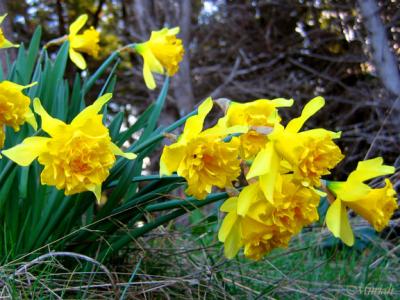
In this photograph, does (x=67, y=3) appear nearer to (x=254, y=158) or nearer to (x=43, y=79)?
(x=43, y=79)

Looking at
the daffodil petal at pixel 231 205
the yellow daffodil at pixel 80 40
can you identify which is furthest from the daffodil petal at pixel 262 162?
the yellow daffodil at pixel 80 40

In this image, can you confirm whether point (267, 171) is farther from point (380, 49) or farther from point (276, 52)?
point (276, 52)

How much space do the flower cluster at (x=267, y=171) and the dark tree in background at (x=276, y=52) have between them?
2.10 meters

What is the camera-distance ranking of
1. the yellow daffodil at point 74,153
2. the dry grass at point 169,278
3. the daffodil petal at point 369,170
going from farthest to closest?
the dry grass at point 169,278 < the daffodil petal at point 369,170 < the yellow daffodil at point 74,153

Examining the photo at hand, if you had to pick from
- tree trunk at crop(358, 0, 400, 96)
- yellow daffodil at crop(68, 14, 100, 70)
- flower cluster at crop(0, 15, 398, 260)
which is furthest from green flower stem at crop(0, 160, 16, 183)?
tree trunk at crop(358, 0, 400, 96)

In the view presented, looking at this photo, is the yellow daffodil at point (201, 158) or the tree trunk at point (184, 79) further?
the tree trunk at point (184, 79)

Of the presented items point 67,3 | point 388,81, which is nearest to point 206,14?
point 67,3

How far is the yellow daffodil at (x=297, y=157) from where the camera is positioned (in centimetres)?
85

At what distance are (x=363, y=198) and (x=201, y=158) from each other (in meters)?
0.32

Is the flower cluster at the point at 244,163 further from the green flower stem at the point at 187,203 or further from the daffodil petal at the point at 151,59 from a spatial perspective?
the daffodil petal at the point at 151,59

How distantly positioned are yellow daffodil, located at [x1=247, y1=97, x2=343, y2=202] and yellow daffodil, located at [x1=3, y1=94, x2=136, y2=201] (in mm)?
216

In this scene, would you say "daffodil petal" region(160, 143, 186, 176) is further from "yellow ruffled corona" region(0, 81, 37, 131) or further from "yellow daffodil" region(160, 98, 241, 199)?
"yellow ruffled corona" region(0, 81, 37, 131)

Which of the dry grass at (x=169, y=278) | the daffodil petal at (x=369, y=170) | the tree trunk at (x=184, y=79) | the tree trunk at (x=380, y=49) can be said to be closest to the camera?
the daffodil petal at (x=369, y=170)

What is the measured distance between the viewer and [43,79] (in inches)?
59.8
